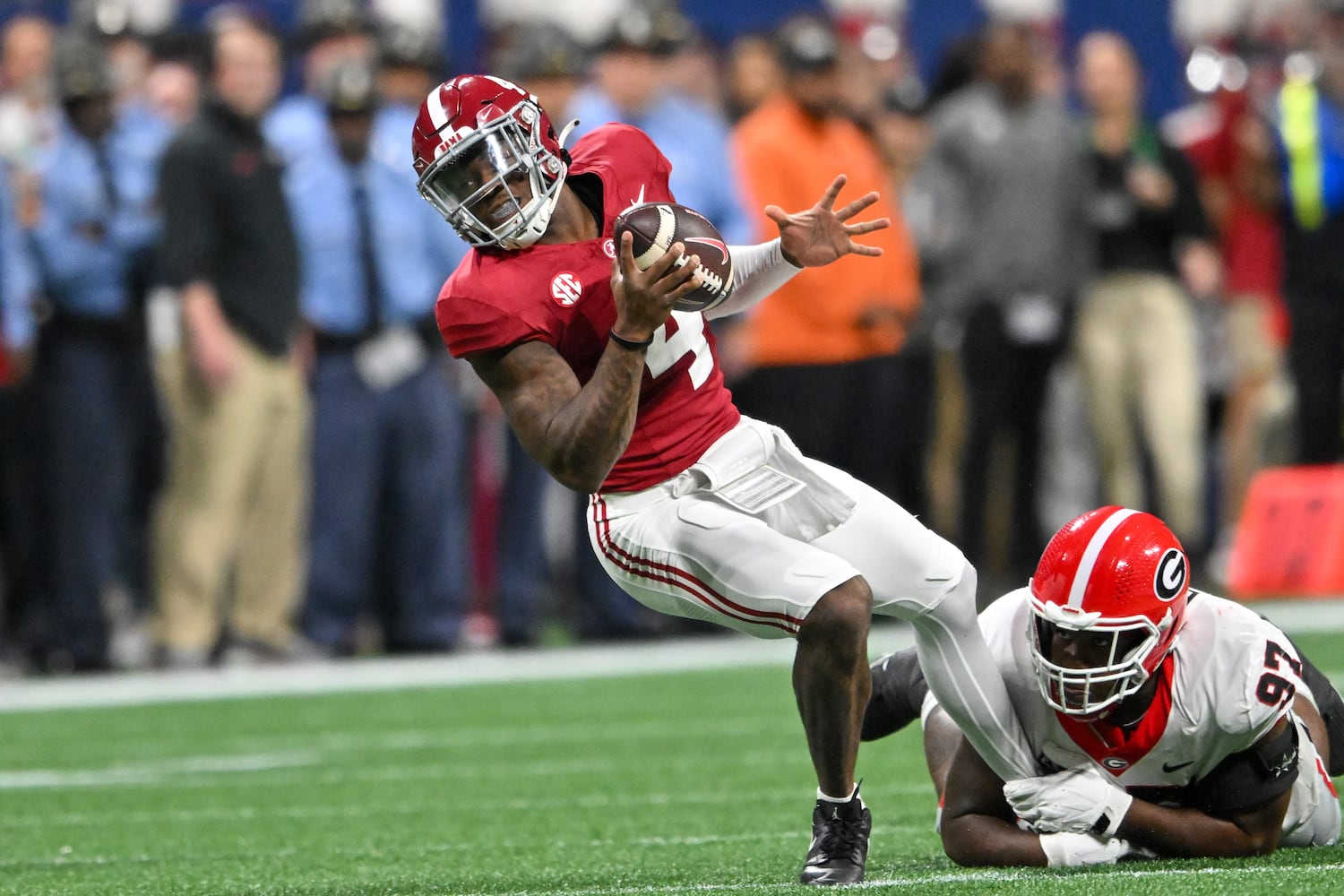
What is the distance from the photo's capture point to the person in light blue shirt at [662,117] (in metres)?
9.50

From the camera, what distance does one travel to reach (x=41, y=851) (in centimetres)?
533

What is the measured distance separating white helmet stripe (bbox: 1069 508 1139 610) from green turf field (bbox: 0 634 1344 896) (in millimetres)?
506

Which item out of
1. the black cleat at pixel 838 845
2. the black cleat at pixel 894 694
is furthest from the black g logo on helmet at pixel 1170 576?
the black cleat at pixel 894 694

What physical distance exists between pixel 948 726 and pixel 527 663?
15.0ft

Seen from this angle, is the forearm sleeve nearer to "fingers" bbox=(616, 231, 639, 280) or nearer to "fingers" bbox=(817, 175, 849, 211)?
"fingers" bbox=(817, 175, 849, 211)

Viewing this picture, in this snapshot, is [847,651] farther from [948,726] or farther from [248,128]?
[248,128]

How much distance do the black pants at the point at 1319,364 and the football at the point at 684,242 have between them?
610 cm

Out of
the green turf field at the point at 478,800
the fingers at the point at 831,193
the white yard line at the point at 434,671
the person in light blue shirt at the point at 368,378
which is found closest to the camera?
the green turf field at the point at 478,800

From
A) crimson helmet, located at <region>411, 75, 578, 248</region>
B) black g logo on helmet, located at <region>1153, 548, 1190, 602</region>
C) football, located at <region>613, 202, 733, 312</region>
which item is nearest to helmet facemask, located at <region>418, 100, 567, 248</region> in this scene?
crimson helmet, located at <region>411, 75, 578, 248</region>

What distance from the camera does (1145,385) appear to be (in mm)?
10211

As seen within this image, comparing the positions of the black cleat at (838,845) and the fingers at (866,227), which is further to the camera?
the fingers at (866,227)

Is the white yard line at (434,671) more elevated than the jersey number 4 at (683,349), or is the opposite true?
the jersey number 4 at (683,349)

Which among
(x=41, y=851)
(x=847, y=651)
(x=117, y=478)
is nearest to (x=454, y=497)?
(x=117, y=478)

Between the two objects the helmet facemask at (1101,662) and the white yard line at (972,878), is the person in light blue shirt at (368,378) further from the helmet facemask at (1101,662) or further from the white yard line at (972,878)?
the helmet facemask at (1101,662)
